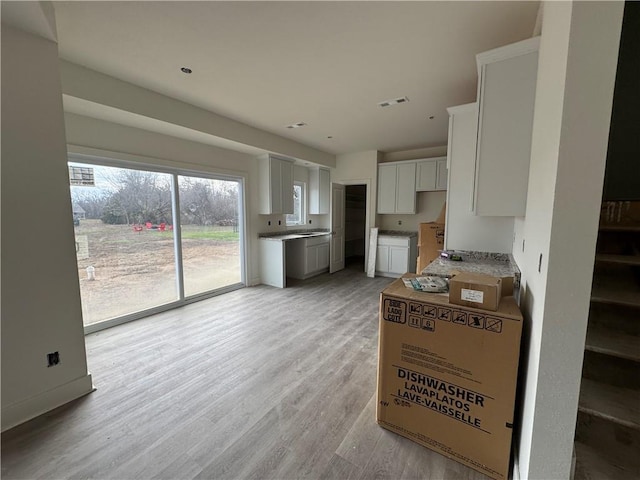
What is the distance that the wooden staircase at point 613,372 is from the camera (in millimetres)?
1189

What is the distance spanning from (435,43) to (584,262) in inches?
75.1

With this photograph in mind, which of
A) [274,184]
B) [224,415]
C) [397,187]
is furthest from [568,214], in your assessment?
[397,187]

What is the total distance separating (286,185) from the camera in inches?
201

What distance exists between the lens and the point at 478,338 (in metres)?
1.38

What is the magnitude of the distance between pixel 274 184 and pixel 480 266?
356 cm

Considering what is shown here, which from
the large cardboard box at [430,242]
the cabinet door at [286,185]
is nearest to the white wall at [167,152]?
the cabinet door at [286,185]

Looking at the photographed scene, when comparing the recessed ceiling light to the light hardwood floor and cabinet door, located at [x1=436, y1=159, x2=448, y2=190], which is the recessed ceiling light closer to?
cabinet door, located at [x1=436, y1=159, x2=448, y2=190]

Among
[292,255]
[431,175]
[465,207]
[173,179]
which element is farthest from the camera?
[292,255]

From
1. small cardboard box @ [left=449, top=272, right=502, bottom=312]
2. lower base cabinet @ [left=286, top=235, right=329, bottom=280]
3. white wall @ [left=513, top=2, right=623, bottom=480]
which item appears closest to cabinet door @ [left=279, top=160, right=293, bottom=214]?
lower base cabinet @ [left=286, top=235, right=329, bottom=280]

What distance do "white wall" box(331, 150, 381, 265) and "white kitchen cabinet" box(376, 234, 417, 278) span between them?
339mm

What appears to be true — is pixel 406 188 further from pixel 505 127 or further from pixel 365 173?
pixel 505 127

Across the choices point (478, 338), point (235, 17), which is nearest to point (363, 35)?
point (235, 17)

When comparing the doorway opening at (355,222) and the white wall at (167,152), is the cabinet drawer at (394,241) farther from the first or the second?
the white wall at (167,152)

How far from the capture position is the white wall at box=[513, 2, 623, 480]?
86cm
